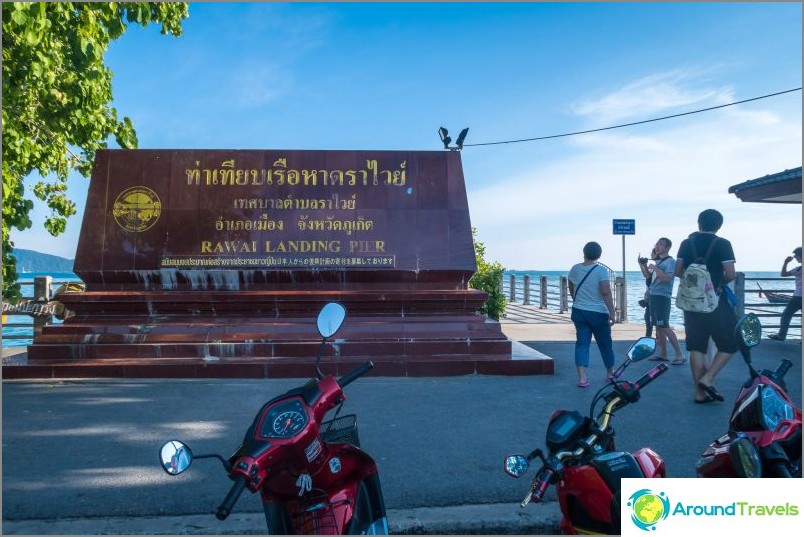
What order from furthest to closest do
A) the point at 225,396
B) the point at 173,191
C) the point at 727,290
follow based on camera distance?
the point at 173,191
the point at 225,396
the point at 727,290

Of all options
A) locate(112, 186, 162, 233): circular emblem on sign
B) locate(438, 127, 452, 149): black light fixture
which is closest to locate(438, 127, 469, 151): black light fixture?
locate(438, 127, 452, 149): black light fixture

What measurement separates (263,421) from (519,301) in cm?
2387

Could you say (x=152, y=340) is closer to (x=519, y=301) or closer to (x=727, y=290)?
(x=727, y=290)

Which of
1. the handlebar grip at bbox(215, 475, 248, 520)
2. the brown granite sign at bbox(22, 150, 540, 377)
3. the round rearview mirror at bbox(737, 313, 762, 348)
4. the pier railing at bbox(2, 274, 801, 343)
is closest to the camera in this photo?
the handlebar grip at bbox(215, 475, 248, 520)

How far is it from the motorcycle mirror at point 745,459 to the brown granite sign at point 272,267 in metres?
5.18

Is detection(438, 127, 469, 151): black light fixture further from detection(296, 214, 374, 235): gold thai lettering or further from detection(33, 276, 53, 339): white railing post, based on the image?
detection(33, 276, 53, 339): white railing post

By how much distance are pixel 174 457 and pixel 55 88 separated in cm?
768

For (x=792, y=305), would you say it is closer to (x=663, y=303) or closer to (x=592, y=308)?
(x=663, y=303)

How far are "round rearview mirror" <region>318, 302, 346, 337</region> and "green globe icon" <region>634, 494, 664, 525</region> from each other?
1.26m

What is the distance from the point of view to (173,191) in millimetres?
7918

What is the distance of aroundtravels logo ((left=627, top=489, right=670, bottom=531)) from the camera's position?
199 cm

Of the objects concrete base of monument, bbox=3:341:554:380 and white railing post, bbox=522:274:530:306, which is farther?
white railing post, bbox=522:274:530:306

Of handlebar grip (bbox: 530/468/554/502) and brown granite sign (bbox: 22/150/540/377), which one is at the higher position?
brown granite sign (bbox: 22/150/540/377)

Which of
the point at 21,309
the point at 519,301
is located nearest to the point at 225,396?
the point at 21,309
